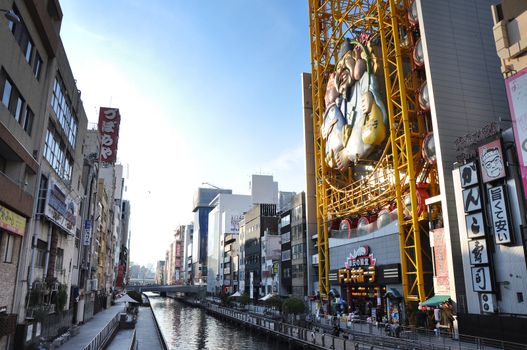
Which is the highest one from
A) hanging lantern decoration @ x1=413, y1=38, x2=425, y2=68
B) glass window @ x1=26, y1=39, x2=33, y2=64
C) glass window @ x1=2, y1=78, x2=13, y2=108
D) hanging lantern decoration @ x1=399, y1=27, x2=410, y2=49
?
hanging lantern decoration @ x1=399, y1=27, x2=410, y2=49

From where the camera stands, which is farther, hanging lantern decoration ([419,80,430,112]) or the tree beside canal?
the tree beside canal

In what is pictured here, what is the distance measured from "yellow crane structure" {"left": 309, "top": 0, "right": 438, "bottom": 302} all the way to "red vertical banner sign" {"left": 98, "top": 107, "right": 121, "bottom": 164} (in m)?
40.0

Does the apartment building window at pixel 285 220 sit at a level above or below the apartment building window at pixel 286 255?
above

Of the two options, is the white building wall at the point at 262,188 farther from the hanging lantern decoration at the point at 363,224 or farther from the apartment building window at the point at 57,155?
the apartment building window at the point at 57,155

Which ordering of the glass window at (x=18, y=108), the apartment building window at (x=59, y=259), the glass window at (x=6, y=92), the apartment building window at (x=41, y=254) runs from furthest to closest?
the apartment building window at (x=59, y=259) → the apartment building window at (x=41, y=254) → the glass window at (x=18, y=108) → the glass window at (x=6, y=92)

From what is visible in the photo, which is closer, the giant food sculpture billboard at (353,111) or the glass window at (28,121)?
the glass window at (28,121)

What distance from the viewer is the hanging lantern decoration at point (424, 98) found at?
4388 cm

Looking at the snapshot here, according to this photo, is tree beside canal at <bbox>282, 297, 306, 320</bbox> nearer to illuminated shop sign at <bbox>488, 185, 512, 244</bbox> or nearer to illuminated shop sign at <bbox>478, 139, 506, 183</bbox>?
illuminated shop sign at <bbox>488, 185, 512, 244</bbox>

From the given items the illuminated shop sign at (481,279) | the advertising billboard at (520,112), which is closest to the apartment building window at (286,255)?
the illuminated shop sign at (481,279)

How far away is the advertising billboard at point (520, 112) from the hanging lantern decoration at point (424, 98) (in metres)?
16.2

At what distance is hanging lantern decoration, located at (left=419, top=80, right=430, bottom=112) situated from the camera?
144ft

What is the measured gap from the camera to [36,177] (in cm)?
2884

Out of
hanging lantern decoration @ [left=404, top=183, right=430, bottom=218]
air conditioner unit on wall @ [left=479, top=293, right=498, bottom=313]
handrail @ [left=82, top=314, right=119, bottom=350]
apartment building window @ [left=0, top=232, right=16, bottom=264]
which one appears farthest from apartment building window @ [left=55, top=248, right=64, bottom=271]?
hanging lantern decoration @ [left=404, top=183, right=430, bottom=218]

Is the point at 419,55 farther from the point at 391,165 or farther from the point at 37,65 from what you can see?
the point at 37,65
